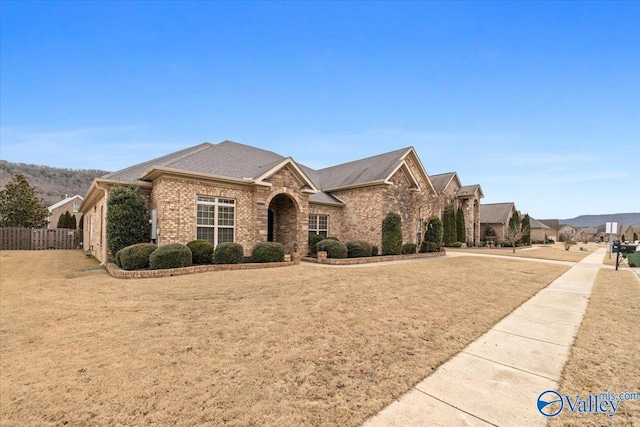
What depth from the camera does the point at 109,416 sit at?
10.4ft

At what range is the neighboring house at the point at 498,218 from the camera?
4022 cm

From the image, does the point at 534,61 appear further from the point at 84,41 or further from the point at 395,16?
the point at 84,41

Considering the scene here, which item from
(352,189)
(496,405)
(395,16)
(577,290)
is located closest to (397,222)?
(352,189)

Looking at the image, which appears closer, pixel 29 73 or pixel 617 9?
pixel 617 9

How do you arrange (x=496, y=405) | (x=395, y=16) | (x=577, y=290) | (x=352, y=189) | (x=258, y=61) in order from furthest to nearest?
(x=352, y=189) < (x=258, y=61) < (x=395, y=16) < (x=577, y=290) < (x=496, y=405)

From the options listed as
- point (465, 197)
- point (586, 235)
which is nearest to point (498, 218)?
point (465, 197)

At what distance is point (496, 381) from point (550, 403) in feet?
1.85

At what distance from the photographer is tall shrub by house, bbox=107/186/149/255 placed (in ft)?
40.7

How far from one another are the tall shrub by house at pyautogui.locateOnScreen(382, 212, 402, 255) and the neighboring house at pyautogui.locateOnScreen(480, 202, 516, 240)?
29.3 metres

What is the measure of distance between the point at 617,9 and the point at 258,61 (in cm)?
→ 1536

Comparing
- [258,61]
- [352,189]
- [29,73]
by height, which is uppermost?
[258,61]

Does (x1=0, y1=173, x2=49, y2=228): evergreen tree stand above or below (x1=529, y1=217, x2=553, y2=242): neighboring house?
above

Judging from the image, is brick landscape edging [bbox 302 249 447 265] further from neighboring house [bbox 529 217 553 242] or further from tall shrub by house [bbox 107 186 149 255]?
neighboring house [bbox 529 217 553 242]

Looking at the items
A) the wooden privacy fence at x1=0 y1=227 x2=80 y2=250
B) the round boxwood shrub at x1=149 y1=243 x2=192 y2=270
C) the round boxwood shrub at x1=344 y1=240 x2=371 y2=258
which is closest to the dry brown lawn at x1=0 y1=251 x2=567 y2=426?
the round boxwood shrub at x1=149 y1=243 x2=192 y2=270
